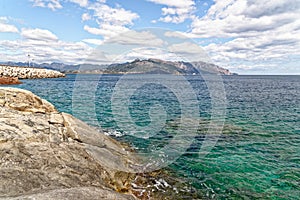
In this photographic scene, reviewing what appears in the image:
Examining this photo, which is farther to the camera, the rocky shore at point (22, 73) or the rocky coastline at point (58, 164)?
the rocky shore at point (22, 73)

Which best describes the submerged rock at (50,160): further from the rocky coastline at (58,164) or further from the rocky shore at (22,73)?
the rocky shore at (22,73)

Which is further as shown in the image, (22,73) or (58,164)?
(22,73)

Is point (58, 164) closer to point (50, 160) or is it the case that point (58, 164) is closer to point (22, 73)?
point (50, 160)

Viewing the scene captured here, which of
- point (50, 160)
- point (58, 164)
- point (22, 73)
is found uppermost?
point (22, 73)

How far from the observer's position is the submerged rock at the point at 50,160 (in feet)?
26.5

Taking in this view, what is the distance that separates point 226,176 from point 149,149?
6.74 meters

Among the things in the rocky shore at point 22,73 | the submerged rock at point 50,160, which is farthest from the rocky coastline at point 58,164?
the rocky shore at point 22,73

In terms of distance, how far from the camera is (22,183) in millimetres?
8125

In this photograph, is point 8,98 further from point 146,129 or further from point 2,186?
point 146,129

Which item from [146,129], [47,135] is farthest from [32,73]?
[47,135]

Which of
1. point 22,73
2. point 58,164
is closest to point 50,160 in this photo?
point 58,164

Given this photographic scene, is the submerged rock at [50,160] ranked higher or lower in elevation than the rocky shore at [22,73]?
lower

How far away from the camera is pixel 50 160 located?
10047 millimetres

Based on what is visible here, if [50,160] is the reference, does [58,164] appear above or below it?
below
